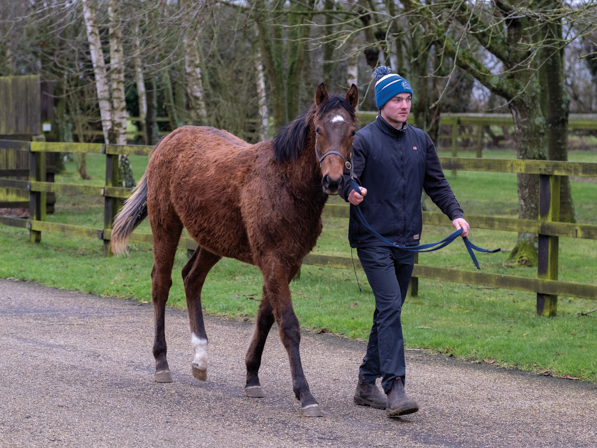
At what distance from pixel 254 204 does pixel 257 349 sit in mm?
973

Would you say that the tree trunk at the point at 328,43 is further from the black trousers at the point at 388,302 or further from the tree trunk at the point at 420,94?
the black trousers at the point at 388,302

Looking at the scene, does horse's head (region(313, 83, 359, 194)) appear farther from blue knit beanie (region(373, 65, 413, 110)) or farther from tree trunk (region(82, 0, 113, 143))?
tree trunk (region(82, 0, 113, 143))

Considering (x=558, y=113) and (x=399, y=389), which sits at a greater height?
(x=558, y=113)

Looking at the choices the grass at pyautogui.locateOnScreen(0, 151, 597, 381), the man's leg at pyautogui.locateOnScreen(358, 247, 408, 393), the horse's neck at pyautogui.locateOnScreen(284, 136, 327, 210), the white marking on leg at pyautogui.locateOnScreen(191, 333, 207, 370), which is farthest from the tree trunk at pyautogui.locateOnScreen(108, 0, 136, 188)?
the man's leg at pyautogui.locateOnScreen(358, 247, 408, 393)

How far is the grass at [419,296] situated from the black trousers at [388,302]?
1.65 meters

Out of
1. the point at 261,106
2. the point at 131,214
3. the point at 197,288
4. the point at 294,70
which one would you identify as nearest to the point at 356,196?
the point at 197,288

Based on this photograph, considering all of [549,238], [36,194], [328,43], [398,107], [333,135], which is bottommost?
[549,238]

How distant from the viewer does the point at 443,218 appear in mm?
7324

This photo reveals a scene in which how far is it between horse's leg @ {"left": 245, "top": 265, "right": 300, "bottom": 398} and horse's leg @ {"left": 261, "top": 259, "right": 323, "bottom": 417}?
0.72 feet

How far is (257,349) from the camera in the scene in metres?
4.70

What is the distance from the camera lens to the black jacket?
4.25 meters

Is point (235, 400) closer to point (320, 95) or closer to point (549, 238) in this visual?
point (320, 95)

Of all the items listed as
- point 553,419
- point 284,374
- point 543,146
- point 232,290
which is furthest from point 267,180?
point 543,146

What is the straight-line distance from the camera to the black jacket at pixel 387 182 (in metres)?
4.25
